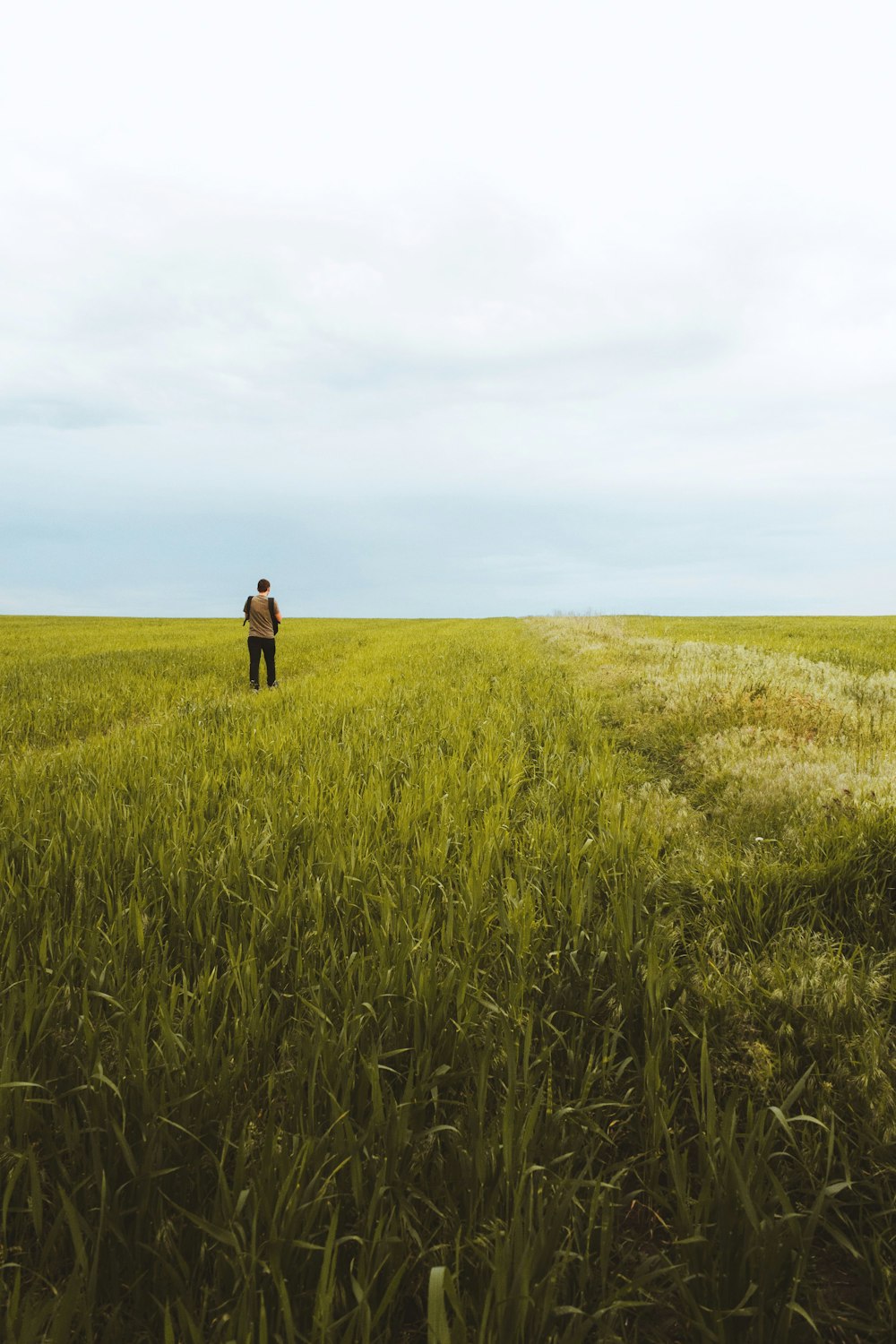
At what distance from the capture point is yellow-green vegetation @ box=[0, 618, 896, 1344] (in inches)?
60.9

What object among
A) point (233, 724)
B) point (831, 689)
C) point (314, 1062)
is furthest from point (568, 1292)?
point (831, 689)

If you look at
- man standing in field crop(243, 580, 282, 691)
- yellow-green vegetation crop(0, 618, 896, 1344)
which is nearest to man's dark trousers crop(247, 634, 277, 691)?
man standing in field crop(243, 580, 282, 691)

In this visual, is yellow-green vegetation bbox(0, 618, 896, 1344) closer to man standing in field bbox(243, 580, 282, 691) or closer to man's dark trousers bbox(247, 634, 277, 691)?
man standing in field bbox(243, 580, 282, 691)

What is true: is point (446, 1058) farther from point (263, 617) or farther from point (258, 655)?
point (258, 655)

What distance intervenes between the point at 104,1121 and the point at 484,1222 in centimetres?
115

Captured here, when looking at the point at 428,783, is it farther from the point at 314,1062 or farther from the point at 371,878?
the point at 314,1062

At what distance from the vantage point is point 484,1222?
5.30ft

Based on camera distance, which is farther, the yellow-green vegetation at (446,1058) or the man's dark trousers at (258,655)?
the man's dark trousers at (258,655)

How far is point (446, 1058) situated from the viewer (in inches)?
90.2

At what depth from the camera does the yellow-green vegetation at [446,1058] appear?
60.9 inches

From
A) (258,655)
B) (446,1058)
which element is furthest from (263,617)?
(446,1058)

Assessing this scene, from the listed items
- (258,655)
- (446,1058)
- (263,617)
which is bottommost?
(446,1058)

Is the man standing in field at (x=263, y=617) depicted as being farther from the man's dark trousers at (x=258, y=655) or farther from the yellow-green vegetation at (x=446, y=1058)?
the yellow-green vegetation at (x=446, y=1058)

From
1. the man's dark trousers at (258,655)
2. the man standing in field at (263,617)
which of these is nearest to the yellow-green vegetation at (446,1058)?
the man standing in field at (263,617)
